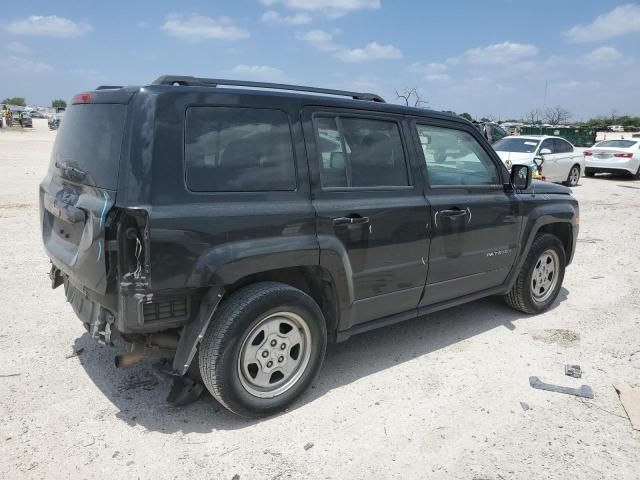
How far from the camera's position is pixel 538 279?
521 centimetres

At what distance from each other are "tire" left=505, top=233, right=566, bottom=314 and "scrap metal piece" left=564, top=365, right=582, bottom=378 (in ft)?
3.53

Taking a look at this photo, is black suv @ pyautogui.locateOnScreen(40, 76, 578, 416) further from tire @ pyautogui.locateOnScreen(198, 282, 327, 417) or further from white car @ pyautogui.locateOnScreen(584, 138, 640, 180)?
white car @ pyautogui.locateOnScreen(584, 138, 640, 180)

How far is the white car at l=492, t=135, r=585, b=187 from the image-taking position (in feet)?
48.9

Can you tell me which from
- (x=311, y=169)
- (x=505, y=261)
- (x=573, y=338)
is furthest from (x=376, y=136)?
(x=573, y=338)

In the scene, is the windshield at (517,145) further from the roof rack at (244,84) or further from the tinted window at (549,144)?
the roof rack at (244,84)

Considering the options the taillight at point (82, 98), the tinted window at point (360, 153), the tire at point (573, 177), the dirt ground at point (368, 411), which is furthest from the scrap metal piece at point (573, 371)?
the tire at point (573, 177)

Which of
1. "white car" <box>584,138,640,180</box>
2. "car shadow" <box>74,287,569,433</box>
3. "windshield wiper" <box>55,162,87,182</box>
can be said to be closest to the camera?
"windshield wiper" <box>55,162,87,182</box>

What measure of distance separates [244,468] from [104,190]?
1.69 metres

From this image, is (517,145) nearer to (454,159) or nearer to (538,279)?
(538,279)

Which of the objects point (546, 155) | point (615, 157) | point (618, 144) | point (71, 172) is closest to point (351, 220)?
point (71, 172)

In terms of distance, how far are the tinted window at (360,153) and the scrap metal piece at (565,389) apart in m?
1.76

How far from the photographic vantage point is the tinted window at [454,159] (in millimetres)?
4094

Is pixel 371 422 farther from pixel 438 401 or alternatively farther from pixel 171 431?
pixel 171 431

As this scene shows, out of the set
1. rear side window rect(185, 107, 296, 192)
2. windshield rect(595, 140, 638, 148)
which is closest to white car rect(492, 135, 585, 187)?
windshield rect(595, 140, 638, 148)
